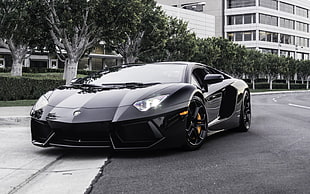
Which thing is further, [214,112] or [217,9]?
[217,9]

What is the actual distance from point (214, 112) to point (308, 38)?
94.1 m

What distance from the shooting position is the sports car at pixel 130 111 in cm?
507

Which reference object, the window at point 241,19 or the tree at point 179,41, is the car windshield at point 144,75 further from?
the window at point 241,19

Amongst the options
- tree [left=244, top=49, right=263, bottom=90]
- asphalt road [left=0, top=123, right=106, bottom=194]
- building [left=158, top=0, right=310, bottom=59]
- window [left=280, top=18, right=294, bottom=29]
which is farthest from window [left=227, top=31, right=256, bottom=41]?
asphalt road [left=0, top=123, right=106, bottom=194]

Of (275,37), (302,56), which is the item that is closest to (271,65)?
(275,37)

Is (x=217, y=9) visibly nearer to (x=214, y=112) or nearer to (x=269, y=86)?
(x=269, y=86)

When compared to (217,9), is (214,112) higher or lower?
lower

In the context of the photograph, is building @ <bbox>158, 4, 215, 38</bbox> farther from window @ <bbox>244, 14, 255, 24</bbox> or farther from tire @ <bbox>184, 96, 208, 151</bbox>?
tire @ <bbox>184, 96, 208, 151</bbox>

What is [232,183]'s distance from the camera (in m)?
3.97

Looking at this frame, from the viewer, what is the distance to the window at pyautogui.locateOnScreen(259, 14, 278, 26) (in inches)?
3130

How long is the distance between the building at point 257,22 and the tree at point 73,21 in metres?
59.8

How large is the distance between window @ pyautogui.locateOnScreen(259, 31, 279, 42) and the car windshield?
75932mm

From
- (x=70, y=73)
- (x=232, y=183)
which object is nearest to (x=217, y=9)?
(x=70, y=73)

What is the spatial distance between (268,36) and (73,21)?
67.6 m
